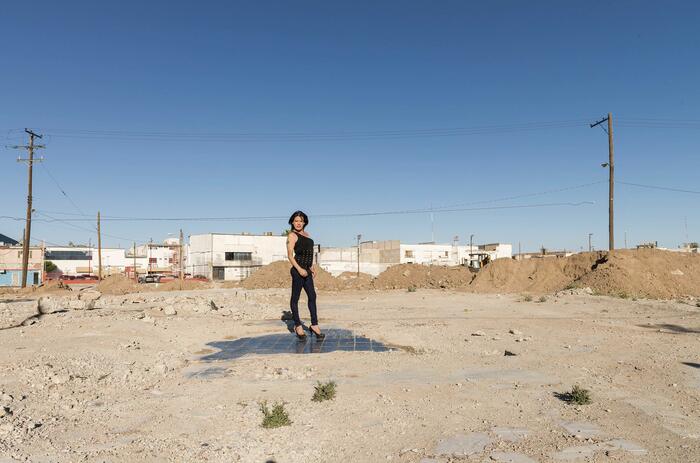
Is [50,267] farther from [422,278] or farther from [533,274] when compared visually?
[533,274]

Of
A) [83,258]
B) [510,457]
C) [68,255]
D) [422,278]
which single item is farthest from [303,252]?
[68,255]

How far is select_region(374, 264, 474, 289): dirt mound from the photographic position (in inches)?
1117

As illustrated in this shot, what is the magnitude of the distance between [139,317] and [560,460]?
8.50 m

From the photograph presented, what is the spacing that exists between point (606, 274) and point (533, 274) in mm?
4342

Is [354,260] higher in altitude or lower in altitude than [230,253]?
lower

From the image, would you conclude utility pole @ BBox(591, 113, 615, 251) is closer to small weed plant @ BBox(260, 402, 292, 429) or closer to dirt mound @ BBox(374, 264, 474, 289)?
dirt mound @ BBox(374, 264, 474, 289)

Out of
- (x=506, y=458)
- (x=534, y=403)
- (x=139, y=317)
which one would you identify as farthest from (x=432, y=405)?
(x=139, y=317)

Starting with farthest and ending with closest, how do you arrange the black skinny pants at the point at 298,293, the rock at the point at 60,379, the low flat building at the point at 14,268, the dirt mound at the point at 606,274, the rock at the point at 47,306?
the low flat building at the point at 14,268
the dirt mound at the point at 606,274
the rock at the point at 47,306
the black skinny pants at the point at 298,293
the rock at the point at 60,379

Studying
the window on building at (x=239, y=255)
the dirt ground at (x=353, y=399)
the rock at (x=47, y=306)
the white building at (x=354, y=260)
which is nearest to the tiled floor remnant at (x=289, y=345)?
the dirt ground at (x=353, y=399)

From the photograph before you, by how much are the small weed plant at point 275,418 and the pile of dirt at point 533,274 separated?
21.7 meters

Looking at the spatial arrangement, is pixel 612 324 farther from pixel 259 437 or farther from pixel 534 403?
pixel 259 437

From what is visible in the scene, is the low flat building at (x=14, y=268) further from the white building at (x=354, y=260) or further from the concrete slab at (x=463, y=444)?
the concrete slab at (x=463, y=444)

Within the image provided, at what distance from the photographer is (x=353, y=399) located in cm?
405

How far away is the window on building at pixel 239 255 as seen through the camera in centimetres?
6081
